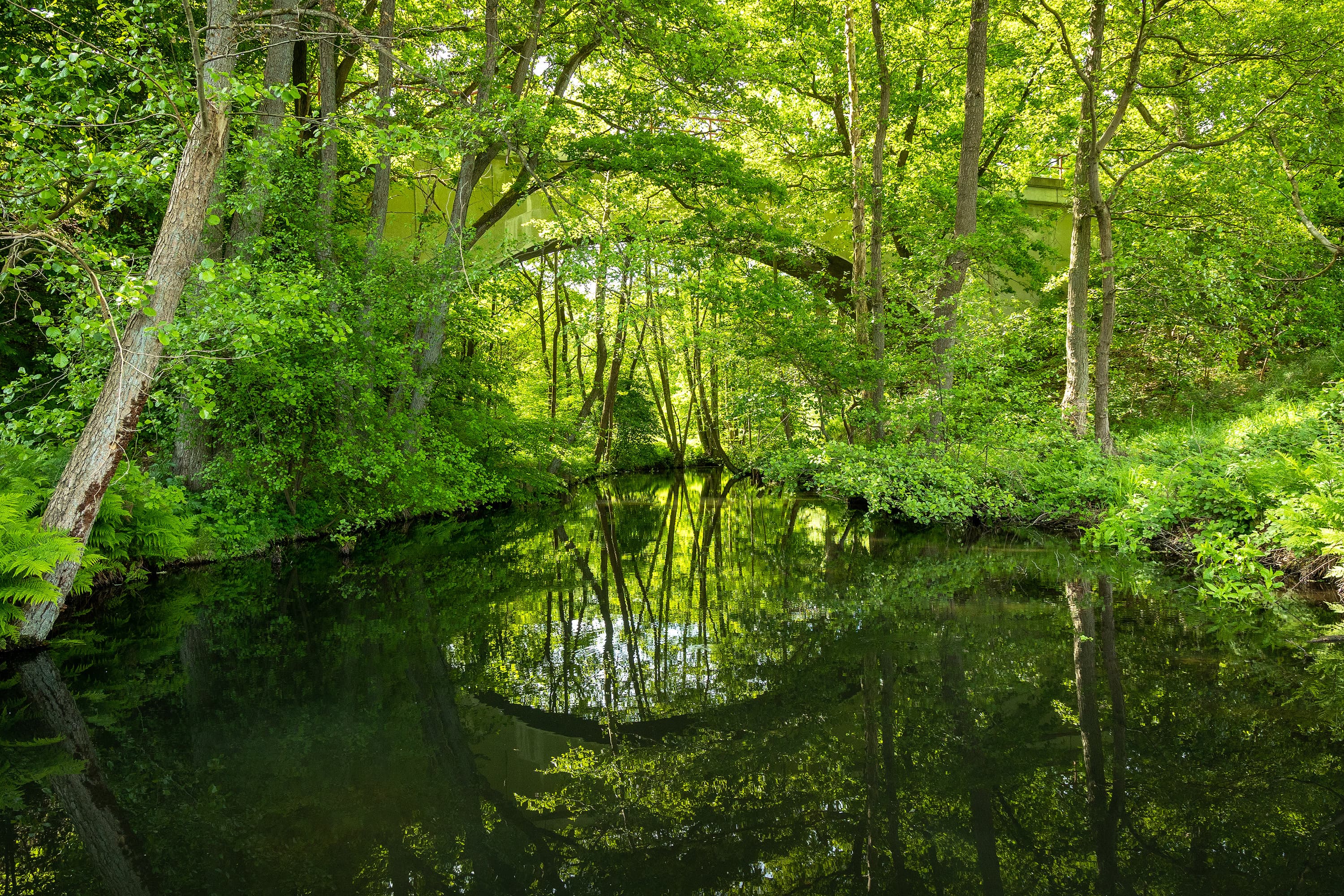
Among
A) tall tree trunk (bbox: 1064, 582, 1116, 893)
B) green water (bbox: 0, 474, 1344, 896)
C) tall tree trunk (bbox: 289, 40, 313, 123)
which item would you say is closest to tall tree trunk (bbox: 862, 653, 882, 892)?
green water (bbox: 0, 474, 1344, 896)

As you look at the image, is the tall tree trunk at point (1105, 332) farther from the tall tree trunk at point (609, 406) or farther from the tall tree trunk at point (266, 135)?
the tall tree trunk at point (266, 135)

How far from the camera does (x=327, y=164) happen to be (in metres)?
12.3

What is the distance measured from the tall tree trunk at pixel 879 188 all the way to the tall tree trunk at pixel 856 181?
0.24m

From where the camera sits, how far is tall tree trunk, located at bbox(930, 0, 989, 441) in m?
13.0

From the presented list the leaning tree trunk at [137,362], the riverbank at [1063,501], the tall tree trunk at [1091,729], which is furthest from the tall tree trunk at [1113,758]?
the leaning tree trunk at [137,362]

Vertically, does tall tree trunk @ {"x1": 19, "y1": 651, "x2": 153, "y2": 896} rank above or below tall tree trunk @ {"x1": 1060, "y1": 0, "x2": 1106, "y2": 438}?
below

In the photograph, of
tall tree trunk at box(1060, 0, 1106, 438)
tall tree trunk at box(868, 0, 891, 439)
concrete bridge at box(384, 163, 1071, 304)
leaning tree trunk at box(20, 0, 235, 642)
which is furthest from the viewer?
tall tree trunk at box(868, 0, 891, 439)

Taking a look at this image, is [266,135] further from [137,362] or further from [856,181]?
[856,181]

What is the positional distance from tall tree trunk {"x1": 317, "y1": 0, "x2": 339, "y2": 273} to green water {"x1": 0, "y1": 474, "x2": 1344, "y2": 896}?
590 centimetres

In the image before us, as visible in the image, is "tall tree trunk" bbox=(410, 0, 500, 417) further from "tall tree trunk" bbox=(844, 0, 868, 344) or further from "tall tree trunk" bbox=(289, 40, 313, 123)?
"tall tree trunk" bbox=(844, 0, 868, 344)

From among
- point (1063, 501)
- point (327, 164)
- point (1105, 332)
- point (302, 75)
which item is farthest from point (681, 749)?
point (302, 75)

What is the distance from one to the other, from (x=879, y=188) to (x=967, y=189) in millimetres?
2261

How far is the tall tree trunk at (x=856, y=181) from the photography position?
15617 millimetres

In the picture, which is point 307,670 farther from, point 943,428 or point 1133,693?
point 943,428
